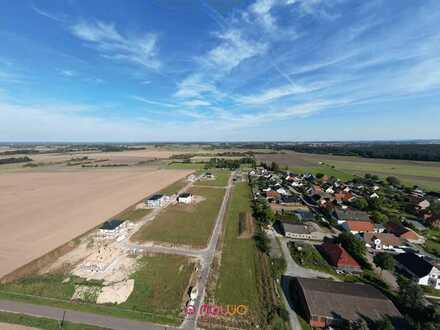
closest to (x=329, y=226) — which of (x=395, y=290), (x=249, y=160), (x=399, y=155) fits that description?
(x=395, y=290)

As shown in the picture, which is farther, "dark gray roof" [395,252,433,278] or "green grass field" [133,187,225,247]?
"green grass field" [133,187,225,247]

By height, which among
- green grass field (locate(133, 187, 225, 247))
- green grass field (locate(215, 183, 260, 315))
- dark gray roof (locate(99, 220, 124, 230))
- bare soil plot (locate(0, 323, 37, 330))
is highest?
dark gray roof (locate(99, 220, 124, 230))

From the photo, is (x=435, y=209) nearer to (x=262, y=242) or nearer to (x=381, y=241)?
(x=381, y=241)

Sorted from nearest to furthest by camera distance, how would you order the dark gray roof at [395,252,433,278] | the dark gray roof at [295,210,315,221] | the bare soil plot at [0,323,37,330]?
the bare soil plot at [0,323,37,330], the dark gray roof at [395,252,433,278], the dark gray roof at [295,210,315,221]

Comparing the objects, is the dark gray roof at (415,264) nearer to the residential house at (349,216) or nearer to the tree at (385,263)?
the tree at (385,263)

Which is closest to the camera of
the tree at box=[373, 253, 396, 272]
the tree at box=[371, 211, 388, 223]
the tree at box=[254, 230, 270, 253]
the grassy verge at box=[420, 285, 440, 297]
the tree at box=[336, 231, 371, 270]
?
the grassy verge at box=[420, 285, 440, 297]

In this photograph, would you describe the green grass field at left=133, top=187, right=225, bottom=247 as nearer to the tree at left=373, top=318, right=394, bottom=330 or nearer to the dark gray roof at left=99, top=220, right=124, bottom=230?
the dark gray roof at left=99, top=220, right=124, bottom=230

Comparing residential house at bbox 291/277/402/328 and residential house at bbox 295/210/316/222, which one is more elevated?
residential house at bbox 291/277/402/328

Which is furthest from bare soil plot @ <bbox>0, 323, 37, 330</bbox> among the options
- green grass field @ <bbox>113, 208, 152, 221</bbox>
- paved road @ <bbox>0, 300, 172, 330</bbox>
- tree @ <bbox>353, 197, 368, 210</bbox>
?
tree @ <bbox>353, 197, 368, 210</bbox>

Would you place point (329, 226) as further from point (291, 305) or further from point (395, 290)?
point (291, 305)
